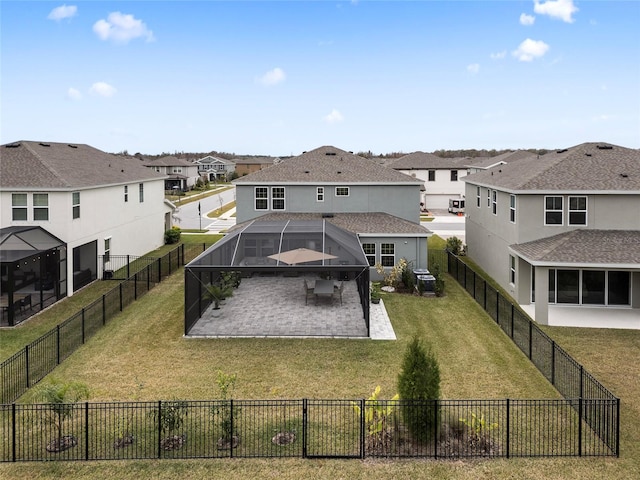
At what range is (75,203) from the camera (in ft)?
71.4

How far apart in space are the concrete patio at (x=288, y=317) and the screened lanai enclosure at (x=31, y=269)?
6905 mm

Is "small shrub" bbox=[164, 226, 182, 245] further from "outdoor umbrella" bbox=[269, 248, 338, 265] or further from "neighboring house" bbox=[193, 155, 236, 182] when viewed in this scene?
"neighboring house" bbox=[193, 155, 236, 182]

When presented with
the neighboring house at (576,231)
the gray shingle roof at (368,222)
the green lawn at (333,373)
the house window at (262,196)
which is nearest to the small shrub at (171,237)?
the house window at (262,196)

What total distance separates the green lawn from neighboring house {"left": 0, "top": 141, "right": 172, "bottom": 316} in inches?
229

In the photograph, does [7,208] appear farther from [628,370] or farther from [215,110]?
[215,110]

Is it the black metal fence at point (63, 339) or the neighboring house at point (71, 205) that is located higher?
the neighboring house at point (71, 205)

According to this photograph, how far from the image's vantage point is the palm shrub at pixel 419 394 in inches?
360

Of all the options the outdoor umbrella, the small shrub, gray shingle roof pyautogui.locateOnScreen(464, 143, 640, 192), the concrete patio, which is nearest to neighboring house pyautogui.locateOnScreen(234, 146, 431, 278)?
gray shingle roof pyautogui.locateOnScreen(464, 143, 640, 192)

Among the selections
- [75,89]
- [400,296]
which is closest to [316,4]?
[75,89]

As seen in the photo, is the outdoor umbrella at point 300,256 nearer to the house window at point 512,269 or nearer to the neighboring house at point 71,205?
the house window at point 512,269

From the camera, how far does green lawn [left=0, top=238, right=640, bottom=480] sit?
849cm

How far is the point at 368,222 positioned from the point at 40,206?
15.7m

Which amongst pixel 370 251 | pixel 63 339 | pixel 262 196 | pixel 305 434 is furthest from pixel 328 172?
pixel 305 434

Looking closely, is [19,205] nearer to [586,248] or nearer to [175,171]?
[586,248]
